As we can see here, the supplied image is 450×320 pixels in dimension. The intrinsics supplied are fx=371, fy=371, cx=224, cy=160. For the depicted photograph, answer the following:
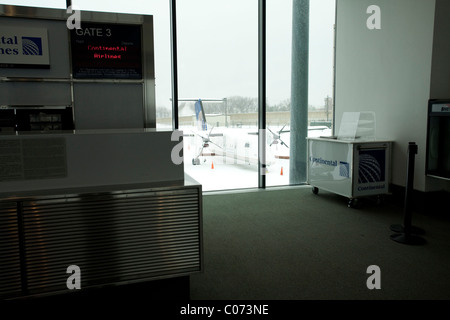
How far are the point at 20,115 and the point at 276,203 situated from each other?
3431 mm

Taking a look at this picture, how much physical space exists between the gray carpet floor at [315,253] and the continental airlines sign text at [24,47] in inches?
95.7

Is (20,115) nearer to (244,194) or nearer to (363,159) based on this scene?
(244,194)

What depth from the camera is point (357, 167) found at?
5012 mm

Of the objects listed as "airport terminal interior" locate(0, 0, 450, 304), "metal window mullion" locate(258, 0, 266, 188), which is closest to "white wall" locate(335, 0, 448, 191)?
"airport terminal interior" locate(0, 0, 450, 304)

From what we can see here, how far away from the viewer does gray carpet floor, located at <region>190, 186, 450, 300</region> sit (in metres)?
2.76

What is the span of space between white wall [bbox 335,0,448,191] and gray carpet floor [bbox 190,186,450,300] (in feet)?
3.22

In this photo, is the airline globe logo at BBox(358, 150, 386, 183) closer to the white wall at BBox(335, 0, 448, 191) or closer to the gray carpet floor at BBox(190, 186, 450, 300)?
the white wall at BBox(335, 0, 448, 191)

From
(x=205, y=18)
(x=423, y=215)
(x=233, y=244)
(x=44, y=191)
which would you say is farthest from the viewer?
(x=205, y=18)

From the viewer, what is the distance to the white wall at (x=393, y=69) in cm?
476

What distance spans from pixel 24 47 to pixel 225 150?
3.71 m

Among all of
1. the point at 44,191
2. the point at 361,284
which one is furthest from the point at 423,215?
the point at 44,191

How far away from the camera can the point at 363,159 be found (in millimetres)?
5051
